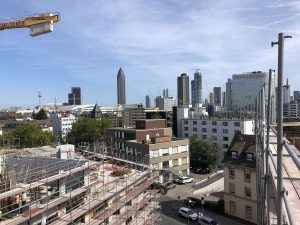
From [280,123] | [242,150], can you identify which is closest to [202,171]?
[242,150]

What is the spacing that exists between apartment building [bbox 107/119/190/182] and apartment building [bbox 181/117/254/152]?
9.86 meters

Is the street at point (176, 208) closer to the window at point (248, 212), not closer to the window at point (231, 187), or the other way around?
the window at point (248, 212)

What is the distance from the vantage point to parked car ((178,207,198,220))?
27125mm

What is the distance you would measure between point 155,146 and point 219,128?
17278 millimetres

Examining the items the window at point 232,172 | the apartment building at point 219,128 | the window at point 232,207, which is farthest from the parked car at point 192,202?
the apartment building at point 219,128

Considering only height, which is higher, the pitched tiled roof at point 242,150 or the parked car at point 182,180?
the pitched tiled roof at point 242,150

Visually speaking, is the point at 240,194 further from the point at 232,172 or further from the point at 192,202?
the point at 192,202

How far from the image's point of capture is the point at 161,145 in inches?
1506

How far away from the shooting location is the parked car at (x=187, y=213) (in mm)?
27125

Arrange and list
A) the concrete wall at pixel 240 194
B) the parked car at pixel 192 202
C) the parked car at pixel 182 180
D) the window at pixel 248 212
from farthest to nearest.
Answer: the parked car at pixel 182 180
the parked car at pixel 192 202
the window at pixel 248 212
the concrete wall at pixel 240 194

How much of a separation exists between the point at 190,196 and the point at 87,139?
2712cm

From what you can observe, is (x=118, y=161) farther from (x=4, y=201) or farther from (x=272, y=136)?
(x=272, y=136)

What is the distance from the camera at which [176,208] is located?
30.4m

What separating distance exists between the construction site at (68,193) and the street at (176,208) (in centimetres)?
700
